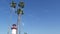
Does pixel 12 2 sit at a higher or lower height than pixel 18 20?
higher

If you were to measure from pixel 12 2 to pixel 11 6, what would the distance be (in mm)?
2773

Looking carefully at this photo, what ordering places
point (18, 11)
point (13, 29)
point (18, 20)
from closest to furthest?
point (13, 29) < point (18, 20) < point (18, 11)

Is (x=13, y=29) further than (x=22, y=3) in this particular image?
No

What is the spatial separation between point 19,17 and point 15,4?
6982 mm

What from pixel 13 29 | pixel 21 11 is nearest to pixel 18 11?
pixel 21 11

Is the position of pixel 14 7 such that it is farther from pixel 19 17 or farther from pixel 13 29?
pixel 13 29

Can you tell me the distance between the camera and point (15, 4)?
100688 mm

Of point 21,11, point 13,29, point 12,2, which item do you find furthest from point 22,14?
point 13,29

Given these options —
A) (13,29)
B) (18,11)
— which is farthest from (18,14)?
(13,29)

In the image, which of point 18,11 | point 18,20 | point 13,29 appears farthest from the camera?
point 18,11

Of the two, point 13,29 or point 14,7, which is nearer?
point 13,29

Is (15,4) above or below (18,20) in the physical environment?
above

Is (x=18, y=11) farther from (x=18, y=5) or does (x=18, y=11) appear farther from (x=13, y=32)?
(x=13, y=32)

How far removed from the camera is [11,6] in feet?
328
